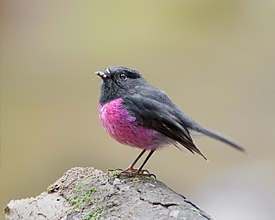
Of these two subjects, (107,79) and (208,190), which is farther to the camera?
(208,190)

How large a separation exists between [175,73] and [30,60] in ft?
8.63

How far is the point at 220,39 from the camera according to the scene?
440 inches

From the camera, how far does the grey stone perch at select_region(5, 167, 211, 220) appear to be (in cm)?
257

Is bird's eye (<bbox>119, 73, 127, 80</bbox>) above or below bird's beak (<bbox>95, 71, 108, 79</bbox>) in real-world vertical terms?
above

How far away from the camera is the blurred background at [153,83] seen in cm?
691

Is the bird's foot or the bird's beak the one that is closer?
the bird's foot

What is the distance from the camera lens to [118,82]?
3230 mm

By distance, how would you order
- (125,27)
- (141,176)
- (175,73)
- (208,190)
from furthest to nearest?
(125,27), (175,73), (208,190), (141,176)

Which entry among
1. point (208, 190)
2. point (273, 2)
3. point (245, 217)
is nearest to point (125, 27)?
point (273, 2)

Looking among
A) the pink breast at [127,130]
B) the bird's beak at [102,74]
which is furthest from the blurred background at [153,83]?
the bird's beak at [102,74]

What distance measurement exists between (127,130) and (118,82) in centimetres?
27

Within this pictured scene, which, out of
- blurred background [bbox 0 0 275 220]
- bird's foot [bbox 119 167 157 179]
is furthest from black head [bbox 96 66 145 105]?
blurred background [bbox 0 0 275 220]

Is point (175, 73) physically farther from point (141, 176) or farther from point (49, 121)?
point (141, 176)

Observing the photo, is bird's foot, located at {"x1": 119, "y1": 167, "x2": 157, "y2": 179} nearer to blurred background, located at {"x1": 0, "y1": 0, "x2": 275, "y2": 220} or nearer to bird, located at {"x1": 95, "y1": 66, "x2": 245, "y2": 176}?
bird, located at {"x1": 95, "y1": 66, "x2": 245, "y2": 176}
